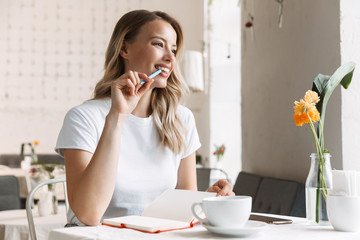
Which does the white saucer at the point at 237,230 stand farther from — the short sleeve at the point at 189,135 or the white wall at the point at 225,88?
the white wall at the point at 225,88

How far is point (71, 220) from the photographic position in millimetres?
1446

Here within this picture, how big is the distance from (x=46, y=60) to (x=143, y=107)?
616cm

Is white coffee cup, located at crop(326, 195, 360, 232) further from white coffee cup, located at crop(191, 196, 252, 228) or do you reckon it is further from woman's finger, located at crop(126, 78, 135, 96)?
woman's finger, located at crop(126, 78, 135, 96)

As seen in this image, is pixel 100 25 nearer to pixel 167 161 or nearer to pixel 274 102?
pixel 274 102

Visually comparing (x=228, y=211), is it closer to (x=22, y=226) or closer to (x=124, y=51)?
(x=124, y=51)

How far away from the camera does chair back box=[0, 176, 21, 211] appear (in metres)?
2.84

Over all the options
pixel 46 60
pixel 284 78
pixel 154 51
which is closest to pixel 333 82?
pixel 154 51

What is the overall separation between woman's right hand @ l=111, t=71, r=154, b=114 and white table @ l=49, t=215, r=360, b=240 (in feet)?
1.23

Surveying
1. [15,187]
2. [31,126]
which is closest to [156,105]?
[15,187]

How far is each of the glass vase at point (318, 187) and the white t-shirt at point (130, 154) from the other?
21.4 inches

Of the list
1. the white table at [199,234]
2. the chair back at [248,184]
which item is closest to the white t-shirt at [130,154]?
the white table at [199,234]

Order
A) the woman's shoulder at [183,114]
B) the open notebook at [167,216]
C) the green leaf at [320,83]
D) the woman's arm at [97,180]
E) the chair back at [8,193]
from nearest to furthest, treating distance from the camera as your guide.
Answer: the open notebook at [167,216], the woman's arm at [97,180], the green leaf at [320,83], the woman's shoulder at [183,114], the chair back at [8,193]

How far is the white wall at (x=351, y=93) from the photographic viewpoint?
6.33 ft

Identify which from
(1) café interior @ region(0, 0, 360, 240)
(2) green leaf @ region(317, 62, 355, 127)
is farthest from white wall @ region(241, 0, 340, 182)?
(2) green leaf @ region(317, 62, 355, 127)
